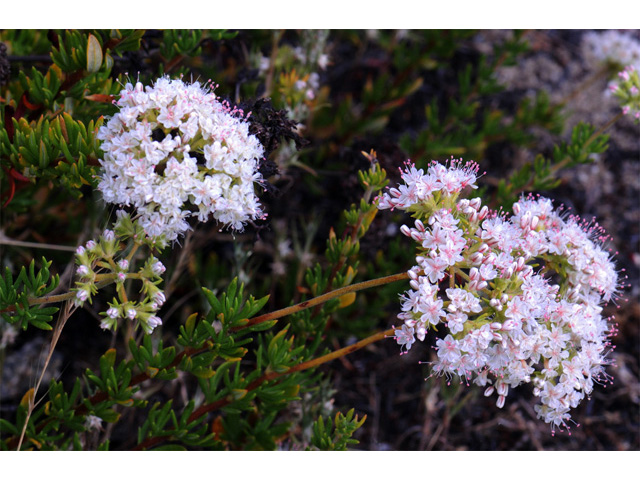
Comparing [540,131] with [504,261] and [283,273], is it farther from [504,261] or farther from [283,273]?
[504,261]

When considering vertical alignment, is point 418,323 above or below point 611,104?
A: below

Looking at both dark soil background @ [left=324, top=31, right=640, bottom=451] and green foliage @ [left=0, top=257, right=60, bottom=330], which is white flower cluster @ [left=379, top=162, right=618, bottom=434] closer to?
dark soil background @ [left=324, top=31, right=640, bottom=451]

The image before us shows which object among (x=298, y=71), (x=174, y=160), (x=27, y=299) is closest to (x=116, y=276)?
(x=27, y=299)

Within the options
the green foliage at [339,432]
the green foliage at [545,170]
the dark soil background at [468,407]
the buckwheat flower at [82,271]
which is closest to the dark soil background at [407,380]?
the dark soil background at [468,407]

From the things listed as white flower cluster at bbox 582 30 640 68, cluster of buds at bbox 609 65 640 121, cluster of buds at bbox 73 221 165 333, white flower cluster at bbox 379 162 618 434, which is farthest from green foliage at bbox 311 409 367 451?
white flower cluster at bbox 582 30 640 68

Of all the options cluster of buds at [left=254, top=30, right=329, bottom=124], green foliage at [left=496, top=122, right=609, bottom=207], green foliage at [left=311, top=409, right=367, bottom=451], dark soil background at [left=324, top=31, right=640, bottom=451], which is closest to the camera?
green foliage at [left=311, top=409, right=367, bottom=451]

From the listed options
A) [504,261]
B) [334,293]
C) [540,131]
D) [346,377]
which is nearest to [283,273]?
[346,377]

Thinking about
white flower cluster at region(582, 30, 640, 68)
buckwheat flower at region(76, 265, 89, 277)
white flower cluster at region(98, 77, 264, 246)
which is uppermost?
white flower cluster at region(582, 30, 640, 68)
